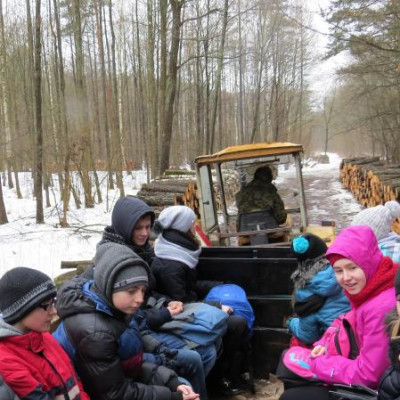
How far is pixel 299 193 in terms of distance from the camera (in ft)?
20.8

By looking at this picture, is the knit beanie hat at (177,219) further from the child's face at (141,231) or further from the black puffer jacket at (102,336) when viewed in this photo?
the black puffer jacket at (102,336)

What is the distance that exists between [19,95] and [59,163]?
1671 centimetres

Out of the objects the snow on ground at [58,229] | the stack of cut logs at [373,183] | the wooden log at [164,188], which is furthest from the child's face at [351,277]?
the wooden log at [164,188]

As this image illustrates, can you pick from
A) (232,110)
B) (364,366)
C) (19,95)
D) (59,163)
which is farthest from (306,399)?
(232,110)

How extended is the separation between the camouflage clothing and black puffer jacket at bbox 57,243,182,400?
155 inches

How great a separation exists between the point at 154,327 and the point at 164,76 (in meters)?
12.7

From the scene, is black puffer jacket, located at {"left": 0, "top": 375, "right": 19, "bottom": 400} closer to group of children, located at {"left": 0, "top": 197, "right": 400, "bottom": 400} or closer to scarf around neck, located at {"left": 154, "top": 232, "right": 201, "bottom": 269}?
group of children, located at {"left": 0, "top": 197, "right": 400, "bottom": 400}

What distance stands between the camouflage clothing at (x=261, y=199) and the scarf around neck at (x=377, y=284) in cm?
380

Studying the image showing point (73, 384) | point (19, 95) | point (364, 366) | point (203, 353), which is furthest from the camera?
point (19, 95)

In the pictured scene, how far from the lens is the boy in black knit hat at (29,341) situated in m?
1.92

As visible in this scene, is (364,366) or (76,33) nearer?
(364,366)

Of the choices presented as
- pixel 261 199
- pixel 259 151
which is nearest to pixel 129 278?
pixel 259 151

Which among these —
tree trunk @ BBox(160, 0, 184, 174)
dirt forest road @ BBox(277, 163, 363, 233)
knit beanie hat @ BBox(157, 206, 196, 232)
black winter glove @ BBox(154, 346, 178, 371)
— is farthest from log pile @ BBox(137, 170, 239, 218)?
black winter glove @ BBox(154, 346, 178, 371)

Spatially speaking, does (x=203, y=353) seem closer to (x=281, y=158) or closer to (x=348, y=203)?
(x=281, y=158)
